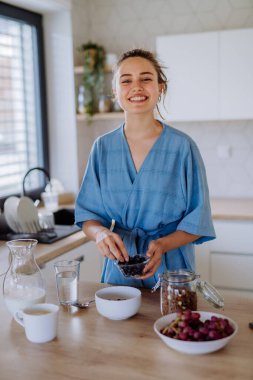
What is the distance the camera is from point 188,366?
1.13m

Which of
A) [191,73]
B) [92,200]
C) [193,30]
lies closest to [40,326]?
[92,200]

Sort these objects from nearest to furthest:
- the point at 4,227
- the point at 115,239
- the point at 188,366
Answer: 1. the point at 188,366
2. the point at 115,239
3. the point at 4,227

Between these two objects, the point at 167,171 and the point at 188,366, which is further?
the point at 167,171

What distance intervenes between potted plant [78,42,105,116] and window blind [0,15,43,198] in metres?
0.34

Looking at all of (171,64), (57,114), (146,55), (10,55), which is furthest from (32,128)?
(146,55)

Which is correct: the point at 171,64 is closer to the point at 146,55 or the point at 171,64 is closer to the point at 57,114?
the point at 57,114

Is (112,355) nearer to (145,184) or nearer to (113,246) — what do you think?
(113,246)

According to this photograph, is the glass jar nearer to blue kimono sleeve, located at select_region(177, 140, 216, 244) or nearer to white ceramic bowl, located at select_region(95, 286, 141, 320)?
white ceramic bowl, located at select_region(95, 286, 141, 320)

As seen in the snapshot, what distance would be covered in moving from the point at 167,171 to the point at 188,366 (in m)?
0.74

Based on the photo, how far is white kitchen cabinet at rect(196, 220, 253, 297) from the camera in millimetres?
3023

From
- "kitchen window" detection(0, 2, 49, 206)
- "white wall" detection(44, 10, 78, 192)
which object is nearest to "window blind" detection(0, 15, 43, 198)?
"kitchen window" detection(0, 2, 49, 206)

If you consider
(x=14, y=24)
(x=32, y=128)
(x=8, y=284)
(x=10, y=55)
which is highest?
(x=14, y=24)

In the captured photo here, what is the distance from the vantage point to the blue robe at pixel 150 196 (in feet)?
5.59

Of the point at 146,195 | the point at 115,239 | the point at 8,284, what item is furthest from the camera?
the point at 146,195
